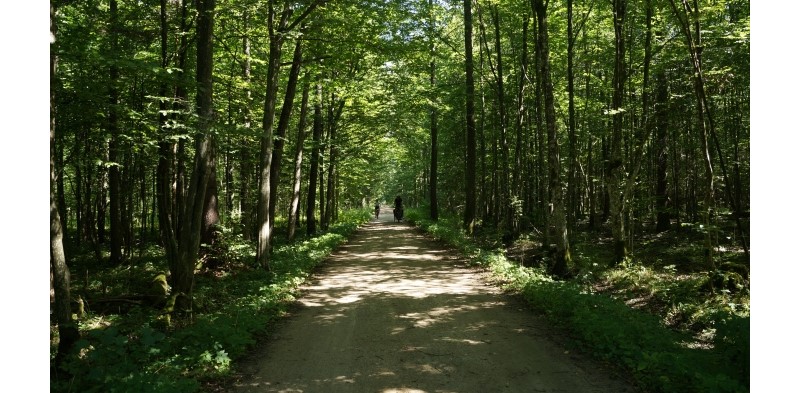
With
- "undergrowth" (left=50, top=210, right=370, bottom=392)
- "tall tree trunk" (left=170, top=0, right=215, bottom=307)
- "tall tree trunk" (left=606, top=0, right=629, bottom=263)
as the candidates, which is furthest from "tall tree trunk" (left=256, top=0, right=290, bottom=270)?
"tall tree trunk" (left=606, top=0, right=629, bottom=263)

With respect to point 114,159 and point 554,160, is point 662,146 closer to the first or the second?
point 554,160

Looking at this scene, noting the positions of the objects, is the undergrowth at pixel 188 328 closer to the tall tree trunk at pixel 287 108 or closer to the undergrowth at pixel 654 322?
the tall tree trunk at pixel 287 108

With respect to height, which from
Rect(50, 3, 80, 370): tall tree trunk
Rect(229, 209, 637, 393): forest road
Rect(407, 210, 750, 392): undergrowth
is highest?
Rect(50, 3, 80, 370): tall tree trunk

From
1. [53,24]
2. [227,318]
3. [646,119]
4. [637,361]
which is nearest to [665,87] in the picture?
[646,119]

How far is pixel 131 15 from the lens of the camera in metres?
9.09

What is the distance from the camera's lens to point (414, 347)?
6074 mm

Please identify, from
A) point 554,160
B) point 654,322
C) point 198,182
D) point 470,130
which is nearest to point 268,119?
point 198,182

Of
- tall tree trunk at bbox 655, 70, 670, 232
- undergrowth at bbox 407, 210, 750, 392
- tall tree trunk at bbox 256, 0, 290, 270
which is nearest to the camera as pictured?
undergrowth at bbox 407, 210, 750, 392

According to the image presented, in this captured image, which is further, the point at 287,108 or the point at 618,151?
the point at 287,108

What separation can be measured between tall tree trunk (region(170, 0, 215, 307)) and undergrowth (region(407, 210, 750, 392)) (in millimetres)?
6064

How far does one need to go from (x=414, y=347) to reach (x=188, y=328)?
3.06 m

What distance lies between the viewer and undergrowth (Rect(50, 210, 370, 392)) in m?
4.33

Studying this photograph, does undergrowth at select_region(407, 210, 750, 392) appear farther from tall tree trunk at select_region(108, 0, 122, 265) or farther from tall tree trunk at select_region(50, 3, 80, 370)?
tall tree trunk at select_region(108, 0, 122, 265)

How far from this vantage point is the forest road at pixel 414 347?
16.2ft
